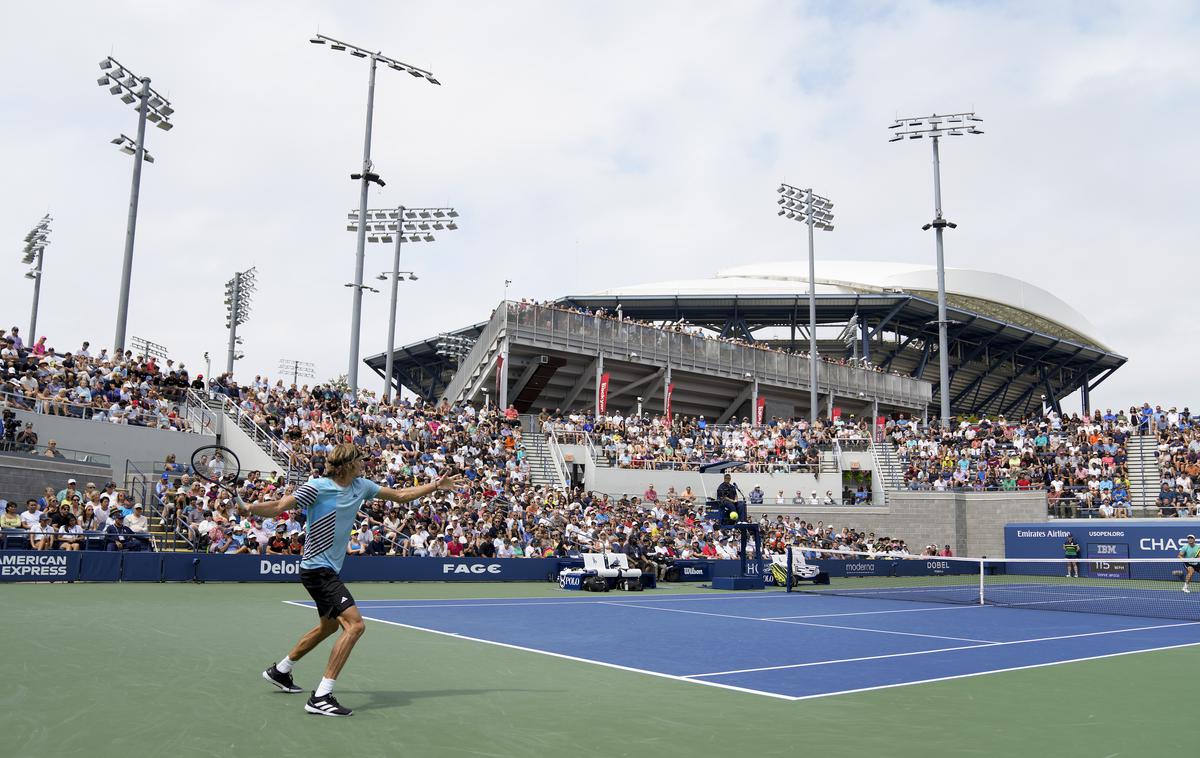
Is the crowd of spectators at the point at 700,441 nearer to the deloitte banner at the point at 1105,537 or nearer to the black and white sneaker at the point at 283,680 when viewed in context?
the deloitte banner at the point at 1105,537

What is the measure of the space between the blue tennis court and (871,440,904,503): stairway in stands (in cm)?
2410

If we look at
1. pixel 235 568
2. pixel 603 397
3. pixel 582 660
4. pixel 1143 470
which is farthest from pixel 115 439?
pixel 1143 470

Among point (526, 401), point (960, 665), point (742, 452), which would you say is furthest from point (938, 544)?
point (960, 665)

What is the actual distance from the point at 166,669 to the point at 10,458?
1890cm

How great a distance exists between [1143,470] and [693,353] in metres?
24.8

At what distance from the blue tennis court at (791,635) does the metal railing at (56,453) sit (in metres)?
12.1

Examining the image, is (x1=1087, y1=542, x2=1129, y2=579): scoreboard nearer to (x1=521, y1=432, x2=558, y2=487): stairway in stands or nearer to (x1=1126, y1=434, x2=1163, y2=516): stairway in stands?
(x1=1126, y1=434, x2=1163, y2=516): stairway in stands

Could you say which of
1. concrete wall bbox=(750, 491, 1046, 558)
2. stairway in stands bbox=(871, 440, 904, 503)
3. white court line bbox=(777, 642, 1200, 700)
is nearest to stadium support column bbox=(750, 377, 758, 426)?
stairway in stands bbox=(871, 440, 904, 503)

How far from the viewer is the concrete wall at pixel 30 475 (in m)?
24.8

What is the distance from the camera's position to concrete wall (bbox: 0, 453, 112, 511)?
24.8 meters

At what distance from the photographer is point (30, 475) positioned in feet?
82.7

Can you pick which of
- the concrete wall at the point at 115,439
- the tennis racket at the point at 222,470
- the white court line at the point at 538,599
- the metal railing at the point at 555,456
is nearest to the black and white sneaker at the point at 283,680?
the white court line at the point at 538,599

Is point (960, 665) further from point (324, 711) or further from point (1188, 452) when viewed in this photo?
point (1188, 452)

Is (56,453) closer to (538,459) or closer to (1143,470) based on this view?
(538,459)
